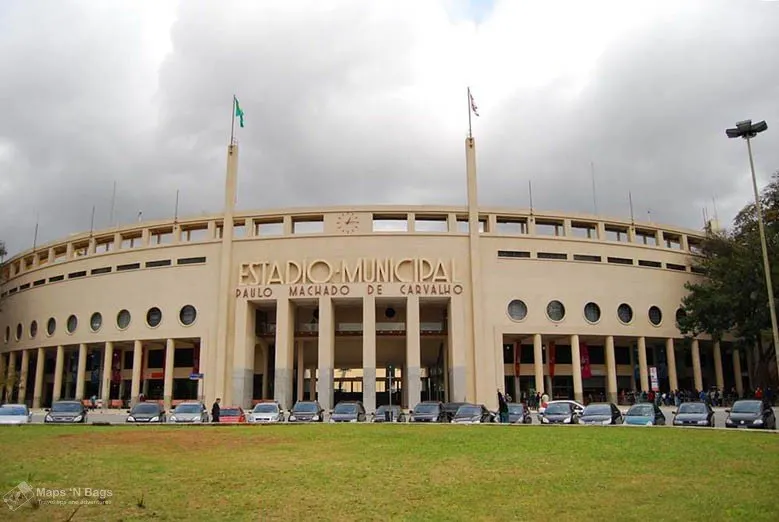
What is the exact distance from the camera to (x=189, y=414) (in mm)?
32312

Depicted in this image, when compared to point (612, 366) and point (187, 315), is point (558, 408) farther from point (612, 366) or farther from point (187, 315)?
point (187, 315)

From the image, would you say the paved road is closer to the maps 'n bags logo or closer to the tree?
the tree

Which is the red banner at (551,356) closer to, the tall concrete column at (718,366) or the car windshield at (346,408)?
the tall concrete column at (718,366)

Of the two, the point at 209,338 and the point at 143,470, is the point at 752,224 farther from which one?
the point at 143,470

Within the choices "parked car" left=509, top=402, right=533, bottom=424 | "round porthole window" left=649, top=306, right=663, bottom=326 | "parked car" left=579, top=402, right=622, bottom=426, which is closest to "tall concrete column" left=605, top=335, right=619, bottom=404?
"round porthole window" left=649, top=306, right=663, bottom=326

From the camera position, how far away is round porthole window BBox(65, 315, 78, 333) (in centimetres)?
6140

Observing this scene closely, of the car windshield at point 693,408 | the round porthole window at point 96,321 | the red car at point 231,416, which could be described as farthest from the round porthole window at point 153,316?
the car windshield at point 693,408

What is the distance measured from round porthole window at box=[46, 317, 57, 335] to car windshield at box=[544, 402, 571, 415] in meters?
50.4

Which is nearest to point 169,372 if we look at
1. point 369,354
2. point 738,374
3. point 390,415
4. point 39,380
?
point 369,354

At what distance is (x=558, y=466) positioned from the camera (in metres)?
14.0

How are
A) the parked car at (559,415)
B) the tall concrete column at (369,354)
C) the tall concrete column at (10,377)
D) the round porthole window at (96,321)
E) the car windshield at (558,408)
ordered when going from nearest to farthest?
the parked car at (559,415) → the car windshield at (558,408) → the tall concrete column at (369,354) → the tall concrete column at (10,377) → the round porthole window at (96,321)

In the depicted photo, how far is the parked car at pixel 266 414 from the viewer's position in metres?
33.3

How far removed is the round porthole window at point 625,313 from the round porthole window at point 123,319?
4218cm

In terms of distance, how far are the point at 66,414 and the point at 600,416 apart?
2463cm
